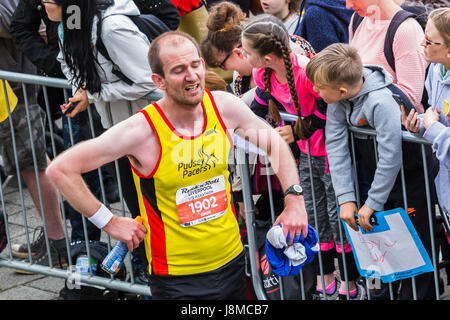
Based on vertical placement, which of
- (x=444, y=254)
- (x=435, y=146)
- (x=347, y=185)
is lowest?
(x=444, y=254)

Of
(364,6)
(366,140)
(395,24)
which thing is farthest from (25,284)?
(395,24)

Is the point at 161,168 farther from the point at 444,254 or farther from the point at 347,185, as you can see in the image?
the point at 444,254

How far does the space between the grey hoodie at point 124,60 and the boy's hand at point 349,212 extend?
4.69 feet

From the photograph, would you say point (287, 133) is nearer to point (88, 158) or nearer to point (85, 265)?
point (88, 158)

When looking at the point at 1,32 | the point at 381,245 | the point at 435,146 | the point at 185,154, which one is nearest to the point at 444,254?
the point at 381,245

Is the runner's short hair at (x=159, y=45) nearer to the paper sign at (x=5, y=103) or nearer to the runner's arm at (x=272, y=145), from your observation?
the runner's arm at (x=272, y=145)

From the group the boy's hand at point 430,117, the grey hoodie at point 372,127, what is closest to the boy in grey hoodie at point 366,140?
the grey hoodie at point 372,127

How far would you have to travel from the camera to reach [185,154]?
3.77 meters

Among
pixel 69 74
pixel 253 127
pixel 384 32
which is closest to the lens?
pixel 253 127

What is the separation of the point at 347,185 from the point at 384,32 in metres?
0.97

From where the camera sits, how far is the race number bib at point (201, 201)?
12.7 feet

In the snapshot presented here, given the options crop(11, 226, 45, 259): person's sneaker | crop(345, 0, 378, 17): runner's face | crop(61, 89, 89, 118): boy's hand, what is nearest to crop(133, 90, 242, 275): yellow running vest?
crop(345, 0, 378, 17): runner's face

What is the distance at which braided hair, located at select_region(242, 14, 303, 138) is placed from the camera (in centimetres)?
452

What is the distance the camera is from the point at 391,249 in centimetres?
437
